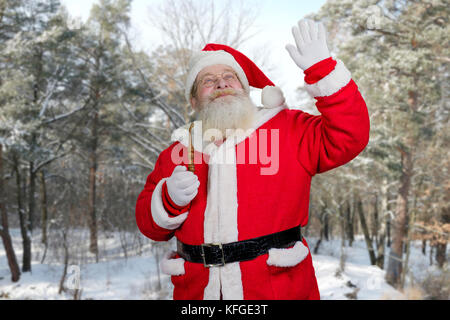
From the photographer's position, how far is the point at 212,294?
4.75ft

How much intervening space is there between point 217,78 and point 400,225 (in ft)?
32.3

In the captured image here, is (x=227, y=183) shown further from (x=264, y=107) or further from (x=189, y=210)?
(x=264, y=107)

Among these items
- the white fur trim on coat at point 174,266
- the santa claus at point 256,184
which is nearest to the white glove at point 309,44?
the santa claus at point 256,184

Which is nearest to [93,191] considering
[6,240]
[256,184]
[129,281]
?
[6,240]

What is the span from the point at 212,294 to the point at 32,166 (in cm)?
1081

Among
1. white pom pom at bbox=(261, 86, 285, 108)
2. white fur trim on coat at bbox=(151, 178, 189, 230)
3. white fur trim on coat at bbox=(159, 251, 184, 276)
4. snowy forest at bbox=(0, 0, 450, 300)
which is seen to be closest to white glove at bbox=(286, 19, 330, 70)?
white pom pom at bbox=(261, 86, 285, 108)

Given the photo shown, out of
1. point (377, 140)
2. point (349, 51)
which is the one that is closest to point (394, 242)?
point (377, 140)

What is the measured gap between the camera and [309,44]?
4.43ft

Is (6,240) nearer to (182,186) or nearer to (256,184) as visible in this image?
(182,186)

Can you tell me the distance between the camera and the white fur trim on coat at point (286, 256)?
1.40 metres

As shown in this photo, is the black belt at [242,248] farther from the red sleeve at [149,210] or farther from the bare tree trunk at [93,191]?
the bare tree trunk at [93,191]

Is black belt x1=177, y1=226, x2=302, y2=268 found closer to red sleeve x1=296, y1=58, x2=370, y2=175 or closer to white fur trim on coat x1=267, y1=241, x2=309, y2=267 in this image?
white fur trim on coat x1=267, y1=241, x2=309, y2=267

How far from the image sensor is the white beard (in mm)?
1604

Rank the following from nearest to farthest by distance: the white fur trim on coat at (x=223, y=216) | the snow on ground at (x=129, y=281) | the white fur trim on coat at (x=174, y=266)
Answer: the white fur trim on coat at (x=223, y=216) → the white fur trim on coat at (x=174, y=266) → the snow on ground at (x=129, y=281)
